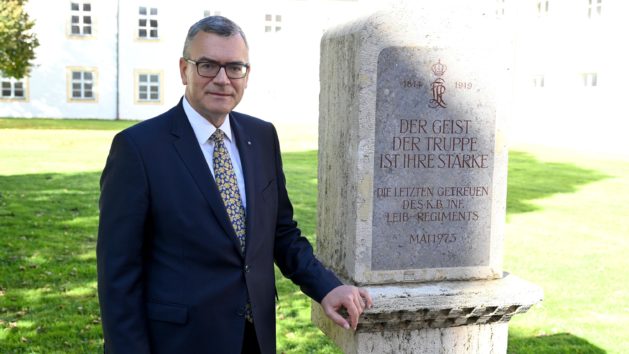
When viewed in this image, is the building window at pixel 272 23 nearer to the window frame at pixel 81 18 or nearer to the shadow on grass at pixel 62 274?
the window frame at pixel 81 18

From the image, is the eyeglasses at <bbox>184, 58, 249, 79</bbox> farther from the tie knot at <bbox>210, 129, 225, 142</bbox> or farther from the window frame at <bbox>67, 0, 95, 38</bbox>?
the window frame at <bbox>67, 0, 95, 38</bbox>

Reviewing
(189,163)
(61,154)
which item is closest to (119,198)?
(189,163)

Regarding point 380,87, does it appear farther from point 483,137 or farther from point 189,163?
point 189,163

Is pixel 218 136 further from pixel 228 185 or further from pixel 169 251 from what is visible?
pixel 169 251

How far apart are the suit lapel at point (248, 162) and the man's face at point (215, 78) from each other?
0.51ft

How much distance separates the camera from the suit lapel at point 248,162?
2.51 m

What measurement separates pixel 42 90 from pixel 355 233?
1204 inches

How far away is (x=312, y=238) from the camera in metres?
8.32

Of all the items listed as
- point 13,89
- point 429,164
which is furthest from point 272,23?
point 429,164

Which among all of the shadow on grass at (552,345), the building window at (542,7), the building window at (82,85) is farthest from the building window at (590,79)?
the building window at (82,85)

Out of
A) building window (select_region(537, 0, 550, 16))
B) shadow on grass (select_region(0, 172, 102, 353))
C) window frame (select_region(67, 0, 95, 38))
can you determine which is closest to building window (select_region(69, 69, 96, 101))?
window frame (select_region(67, 0, 95, 38))

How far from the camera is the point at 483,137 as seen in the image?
11.0 ft

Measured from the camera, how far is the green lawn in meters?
5.09

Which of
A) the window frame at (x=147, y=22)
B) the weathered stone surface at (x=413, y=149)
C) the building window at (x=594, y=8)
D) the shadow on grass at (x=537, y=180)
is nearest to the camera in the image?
the weathered stone surface at (x=413, y=149)
